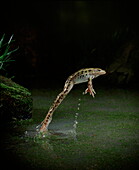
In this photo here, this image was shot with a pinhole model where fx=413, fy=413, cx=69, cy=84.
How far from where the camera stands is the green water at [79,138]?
434 cm

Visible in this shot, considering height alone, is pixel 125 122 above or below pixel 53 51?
below

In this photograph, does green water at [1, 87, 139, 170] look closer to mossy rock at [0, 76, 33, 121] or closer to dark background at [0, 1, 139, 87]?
mossy rock at [0, 76, 33, 121]

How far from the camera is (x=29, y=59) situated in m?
11.6

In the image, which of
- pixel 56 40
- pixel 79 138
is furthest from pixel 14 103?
pixel 56 40

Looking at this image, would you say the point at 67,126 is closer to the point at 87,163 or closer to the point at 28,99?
the point at 28,99

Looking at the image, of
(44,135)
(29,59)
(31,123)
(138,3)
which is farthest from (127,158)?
(138,3)

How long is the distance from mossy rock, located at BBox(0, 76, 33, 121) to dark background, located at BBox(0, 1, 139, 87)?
3163 mm

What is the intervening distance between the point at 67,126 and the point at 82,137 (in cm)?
61

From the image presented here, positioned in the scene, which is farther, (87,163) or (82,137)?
(82,137)

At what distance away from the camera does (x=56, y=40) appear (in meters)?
14.5

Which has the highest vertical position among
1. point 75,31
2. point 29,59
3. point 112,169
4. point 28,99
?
point 75,31

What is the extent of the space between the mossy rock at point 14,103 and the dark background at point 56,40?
10.4ft

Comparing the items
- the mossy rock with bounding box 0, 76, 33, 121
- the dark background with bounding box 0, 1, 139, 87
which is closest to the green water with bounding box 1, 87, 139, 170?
the mossy rock with bounding box 0, 76, 33, 121

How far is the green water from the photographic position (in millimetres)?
4336
